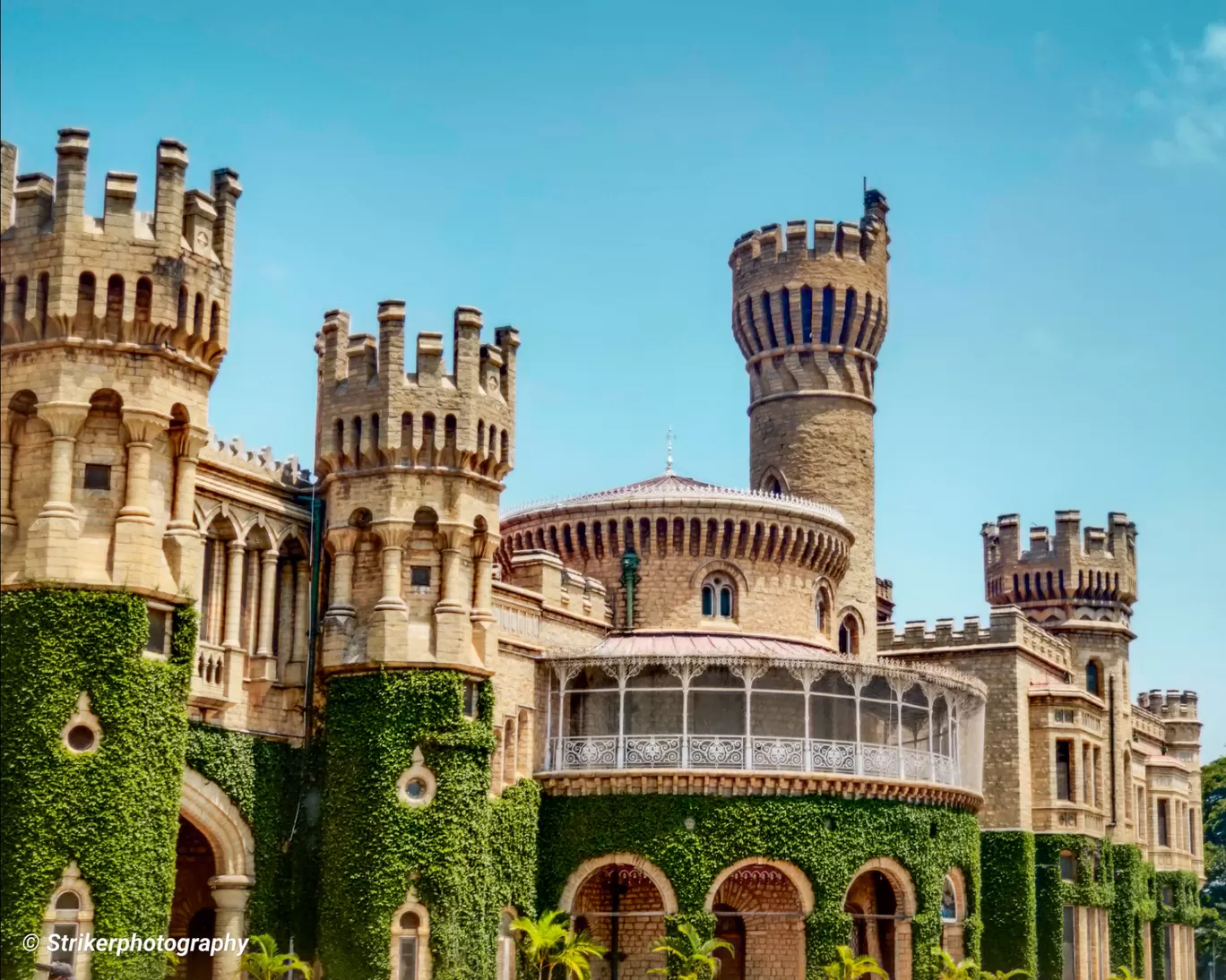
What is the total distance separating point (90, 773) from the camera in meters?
33.2

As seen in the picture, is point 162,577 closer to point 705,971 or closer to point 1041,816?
point 705,971

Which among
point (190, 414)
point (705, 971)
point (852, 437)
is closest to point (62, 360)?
point (190, 414)

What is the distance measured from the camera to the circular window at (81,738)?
33469mm

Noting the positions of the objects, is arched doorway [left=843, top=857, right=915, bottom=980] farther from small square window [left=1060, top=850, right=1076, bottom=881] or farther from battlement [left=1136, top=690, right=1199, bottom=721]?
battlement [left=1136, top=690, right=1199, bottom=721]

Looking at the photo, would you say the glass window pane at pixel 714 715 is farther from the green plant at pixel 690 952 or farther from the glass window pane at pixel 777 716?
the green plant at pixel 690 952

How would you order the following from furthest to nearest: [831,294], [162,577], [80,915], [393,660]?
[831,294]
[393,660]
[162,577]
[80,915]

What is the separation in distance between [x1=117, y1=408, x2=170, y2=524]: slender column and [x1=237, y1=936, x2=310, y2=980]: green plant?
32.9 ft

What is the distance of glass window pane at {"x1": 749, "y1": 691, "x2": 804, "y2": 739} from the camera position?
4997cm

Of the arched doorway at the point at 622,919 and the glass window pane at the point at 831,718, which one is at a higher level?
the glass window pane at the point at 831,718

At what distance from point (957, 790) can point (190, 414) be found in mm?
26374

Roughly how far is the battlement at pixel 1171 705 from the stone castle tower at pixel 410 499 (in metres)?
55.2

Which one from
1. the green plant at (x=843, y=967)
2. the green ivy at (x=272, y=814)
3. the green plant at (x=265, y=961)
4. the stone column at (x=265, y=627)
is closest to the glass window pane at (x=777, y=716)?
the green plant at (x=843, y=967)

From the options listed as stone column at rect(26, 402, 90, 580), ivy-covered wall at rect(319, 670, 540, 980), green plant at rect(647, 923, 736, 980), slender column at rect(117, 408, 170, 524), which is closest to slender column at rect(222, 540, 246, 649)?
ivy-covered wall at rect(319, 670, 540, 980)

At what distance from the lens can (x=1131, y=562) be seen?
7300 centimetres
